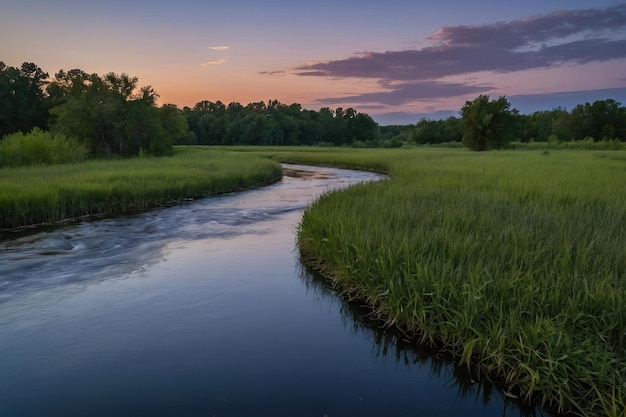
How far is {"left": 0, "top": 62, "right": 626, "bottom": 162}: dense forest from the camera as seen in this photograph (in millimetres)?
39000

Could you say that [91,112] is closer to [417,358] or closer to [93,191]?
[93,191]

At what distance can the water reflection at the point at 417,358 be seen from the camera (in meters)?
5.04

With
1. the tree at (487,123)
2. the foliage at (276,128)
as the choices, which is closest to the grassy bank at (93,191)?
the tree at (487,123)

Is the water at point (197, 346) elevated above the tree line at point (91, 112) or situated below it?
below

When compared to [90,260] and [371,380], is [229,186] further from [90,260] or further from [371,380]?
[371,380]

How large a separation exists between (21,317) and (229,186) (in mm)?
17524

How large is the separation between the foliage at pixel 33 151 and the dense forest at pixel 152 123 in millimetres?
88

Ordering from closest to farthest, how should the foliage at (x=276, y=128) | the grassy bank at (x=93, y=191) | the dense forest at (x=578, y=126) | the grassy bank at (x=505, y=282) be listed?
1. the grassy bank at (x=505, y=282)
2. the grassy bank at (x=93, y=191)
3. the dense forest at (x=578, y=126)
4. the foliage at (x=276, y=128)

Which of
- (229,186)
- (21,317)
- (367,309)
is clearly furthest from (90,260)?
(229,186)

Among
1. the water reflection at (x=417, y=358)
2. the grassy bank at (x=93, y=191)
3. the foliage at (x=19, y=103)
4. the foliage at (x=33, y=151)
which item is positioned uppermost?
the foliage at (x=19, y=103)

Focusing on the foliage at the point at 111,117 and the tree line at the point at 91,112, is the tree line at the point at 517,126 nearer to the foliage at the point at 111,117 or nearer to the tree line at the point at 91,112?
the tree line at the point at 91,112

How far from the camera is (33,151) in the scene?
28.2 metres

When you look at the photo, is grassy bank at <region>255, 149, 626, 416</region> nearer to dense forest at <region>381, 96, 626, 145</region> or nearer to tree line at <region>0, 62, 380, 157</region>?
tree line at <region>0, 62, 380, 157</region>

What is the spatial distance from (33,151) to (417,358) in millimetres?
30065
